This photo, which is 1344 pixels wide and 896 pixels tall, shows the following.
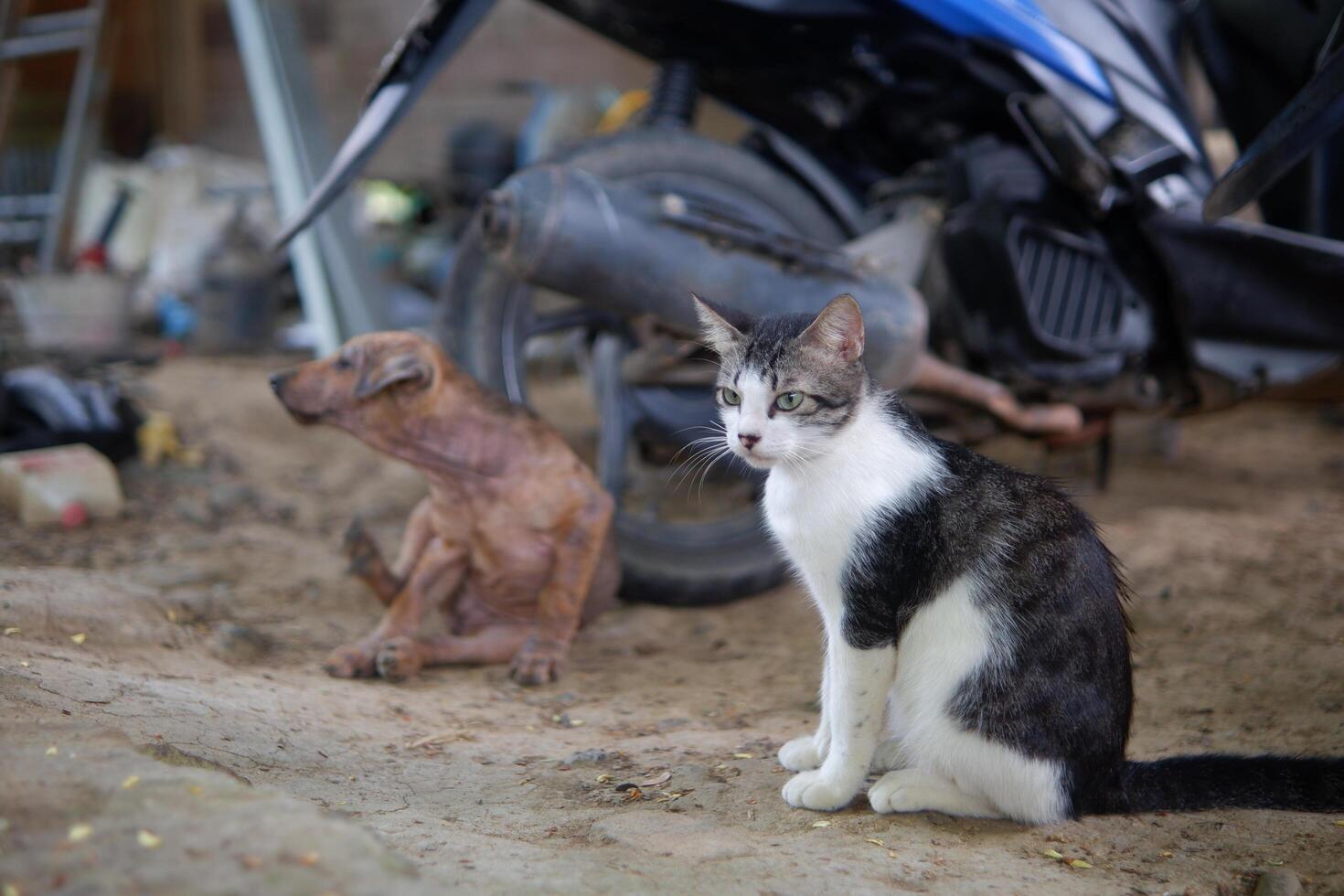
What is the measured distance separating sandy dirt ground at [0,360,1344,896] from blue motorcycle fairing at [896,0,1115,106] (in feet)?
4.80

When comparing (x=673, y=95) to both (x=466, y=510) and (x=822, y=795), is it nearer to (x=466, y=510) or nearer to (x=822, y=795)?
(x=466, y=510)

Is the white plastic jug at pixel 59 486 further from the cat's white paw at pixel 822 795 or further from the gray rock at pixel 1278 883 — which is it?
the gray rock at pixel 1278 883

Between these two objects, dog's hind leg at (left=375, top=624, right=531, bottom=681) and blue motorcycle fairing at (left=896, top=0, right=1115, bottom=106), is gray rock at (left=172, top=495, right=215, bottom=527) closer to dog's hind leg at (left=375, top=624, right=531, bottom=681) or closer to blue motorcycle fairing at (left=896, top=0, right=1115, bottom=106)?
dog's hind leg at (left=375, top=624, right=531, bottom=681)

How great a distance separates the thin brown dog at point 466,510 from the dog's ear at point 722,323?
78 centimetres

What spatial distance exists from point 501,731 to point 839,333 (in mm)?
1085

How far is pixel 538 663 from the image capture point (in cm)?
267

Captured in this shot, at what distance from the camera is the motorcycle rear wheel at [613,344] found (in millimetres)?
3029

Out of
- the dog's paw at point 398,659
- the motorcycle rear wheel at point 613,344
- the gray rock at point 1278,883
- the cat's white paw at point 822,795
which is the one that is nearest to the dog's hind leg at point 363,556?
the dog's paw at point 398,659

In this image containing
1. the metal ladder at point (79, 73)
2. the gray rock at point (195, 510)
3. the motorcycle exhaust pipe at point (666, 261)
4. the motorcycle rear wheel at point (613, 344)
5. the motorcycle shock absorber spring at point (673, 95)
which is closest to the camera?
the motorcycle exhaust pipe at point (666, 261)

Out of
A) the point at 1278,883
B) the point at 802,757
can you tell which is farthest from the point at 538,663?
the point at 1278,883

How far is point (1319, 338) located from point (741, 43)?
1.89 m

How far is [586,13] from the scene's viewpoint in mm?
3109

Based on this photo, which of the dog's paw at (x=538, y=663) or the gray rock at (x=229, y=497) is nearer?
the dog's paw at (x=538, y=663)

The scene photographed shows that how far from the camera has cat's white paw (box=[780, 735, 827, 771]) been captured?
2.06 meters
